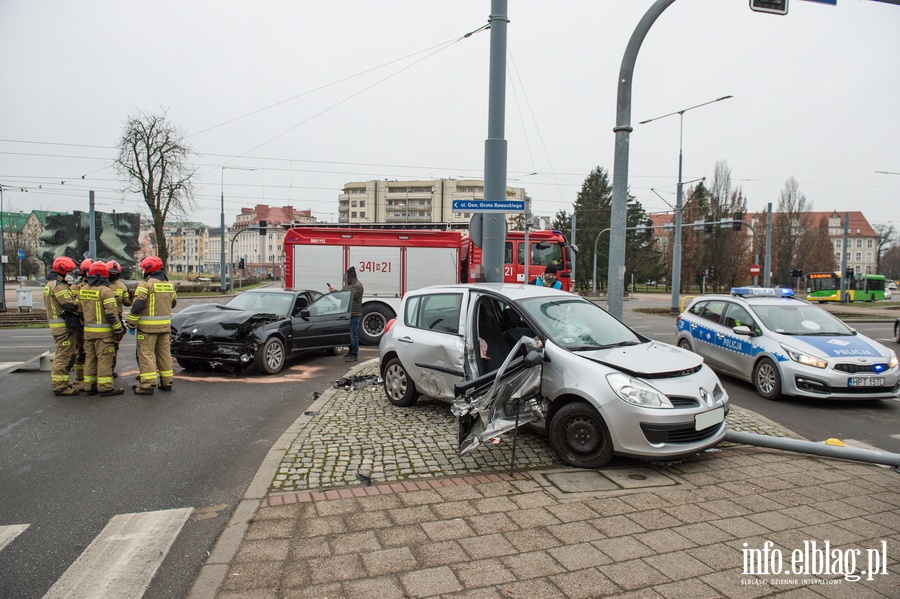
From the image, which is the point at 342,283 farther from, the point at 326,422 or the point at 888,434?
the point at 888,434

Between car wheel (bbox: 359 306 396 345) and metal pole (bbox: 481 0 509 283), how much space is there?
219 inches

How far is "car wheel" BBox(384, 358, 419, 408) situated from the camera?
22.9 feet

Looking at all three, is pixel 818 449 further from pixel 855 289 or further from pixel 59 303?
pixel 855 289

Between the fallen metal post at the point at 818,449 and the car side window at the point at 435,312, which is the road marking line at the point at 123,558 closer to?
the car side window at the point at 435,312

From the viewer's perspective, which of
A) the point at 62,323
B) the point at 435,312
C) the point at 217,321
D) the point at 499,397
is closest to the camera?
the point at 499,397

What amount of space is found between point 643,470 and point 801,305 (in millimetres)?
5838

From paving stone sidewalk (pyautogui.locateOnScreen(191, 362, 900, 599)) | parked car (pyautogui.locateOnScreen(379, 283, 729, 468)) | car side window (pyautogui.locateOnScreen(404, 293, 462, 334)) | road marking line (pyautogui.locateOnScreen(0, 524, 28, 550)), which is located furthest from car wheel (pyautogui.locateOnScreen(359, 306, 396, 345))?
road marking line (pyautogui.locateOnScreen(0, 524, 28, 550))

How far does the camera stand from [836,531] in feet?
12.3

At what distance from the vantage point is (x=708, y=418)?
486 cm

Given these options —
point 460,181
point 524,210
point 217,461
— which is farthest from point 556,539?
point 460,181

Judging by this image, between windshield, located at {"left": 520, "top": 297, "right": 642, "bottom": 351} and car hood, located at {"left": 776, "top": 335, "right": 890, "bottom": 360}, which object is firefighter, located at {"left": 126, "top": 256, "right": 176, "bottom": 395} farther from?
car hood, located at {"left": 776, "top": 335, "right": 890, "bottom": 360}

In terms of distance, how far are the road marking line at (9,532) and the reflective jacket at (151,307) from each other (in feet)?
14.2

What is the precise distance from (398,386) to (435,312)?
112 cm

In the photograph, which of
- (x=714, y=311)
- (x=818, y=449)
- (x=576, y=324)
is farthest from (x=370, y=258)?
(x=818, y=449)
